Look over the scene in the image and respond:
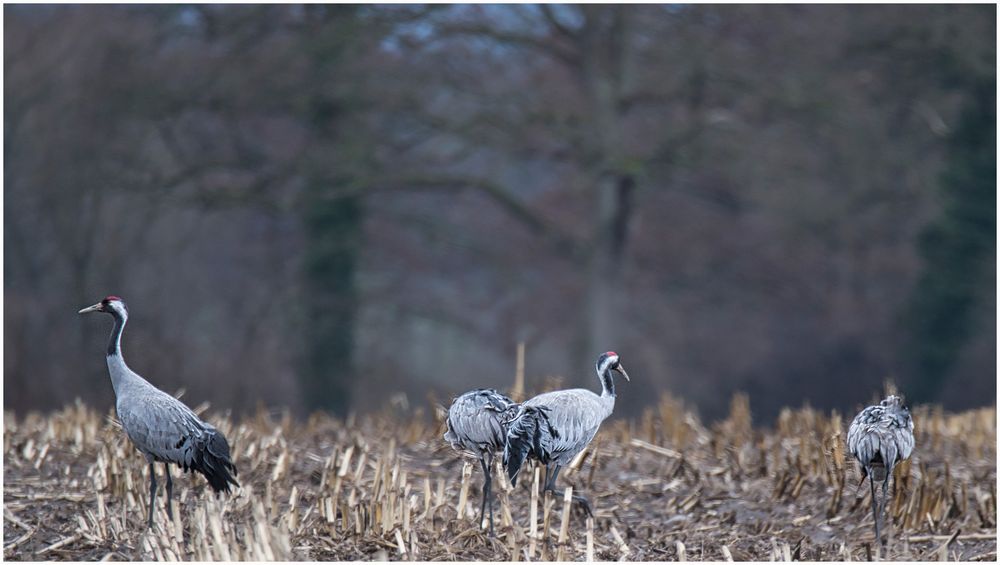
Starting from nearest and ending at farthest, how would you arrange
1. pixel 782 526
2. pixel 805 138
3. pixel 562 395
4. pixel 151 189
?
1. pixel 562 395
2. pixel 782 526
3. pixel 151 189
4. pixel 805 138

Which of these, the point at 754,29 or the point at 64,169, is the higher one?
the point at 754,29

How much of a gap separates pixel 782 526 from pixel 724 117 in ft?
38.3

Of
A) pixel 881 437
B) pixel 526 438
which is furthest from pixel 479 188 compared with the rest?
pixel 881 437

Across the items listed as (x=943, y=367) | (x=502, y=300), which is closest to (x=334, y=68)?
(x=502, y=300)

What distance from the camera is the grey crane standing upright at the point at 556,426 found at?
5910 millimetres

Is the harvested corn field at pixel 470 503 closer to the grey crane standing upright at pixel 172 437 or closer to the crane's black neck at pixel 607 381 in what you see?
the grey crane standing upright at pixel 172 437

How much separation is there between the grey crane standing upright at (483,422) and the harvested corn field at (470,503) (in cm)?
19

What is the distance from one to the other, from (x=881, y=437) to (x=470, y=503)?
221 centimetres

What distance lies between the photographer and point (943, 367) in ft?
72.0

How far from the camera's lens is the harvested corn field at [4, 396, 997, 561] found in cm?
589

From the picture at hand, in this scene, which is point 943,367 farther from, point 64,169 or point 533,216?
point 64,169

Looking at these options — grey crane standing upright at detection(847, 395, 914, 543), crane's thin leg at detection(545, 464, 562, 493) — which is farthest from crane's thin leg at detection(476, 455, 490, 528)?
grey crane standing upright at detection(847, 395, 914, 543)

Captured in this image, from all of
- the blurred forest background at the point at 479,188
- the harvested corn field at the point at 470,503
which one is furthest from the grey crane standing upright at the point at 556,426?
the blurred forest background at the point at 479,188

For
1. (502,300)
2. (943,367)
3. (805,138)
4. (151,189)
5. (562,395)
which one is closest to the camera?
(562,395)
